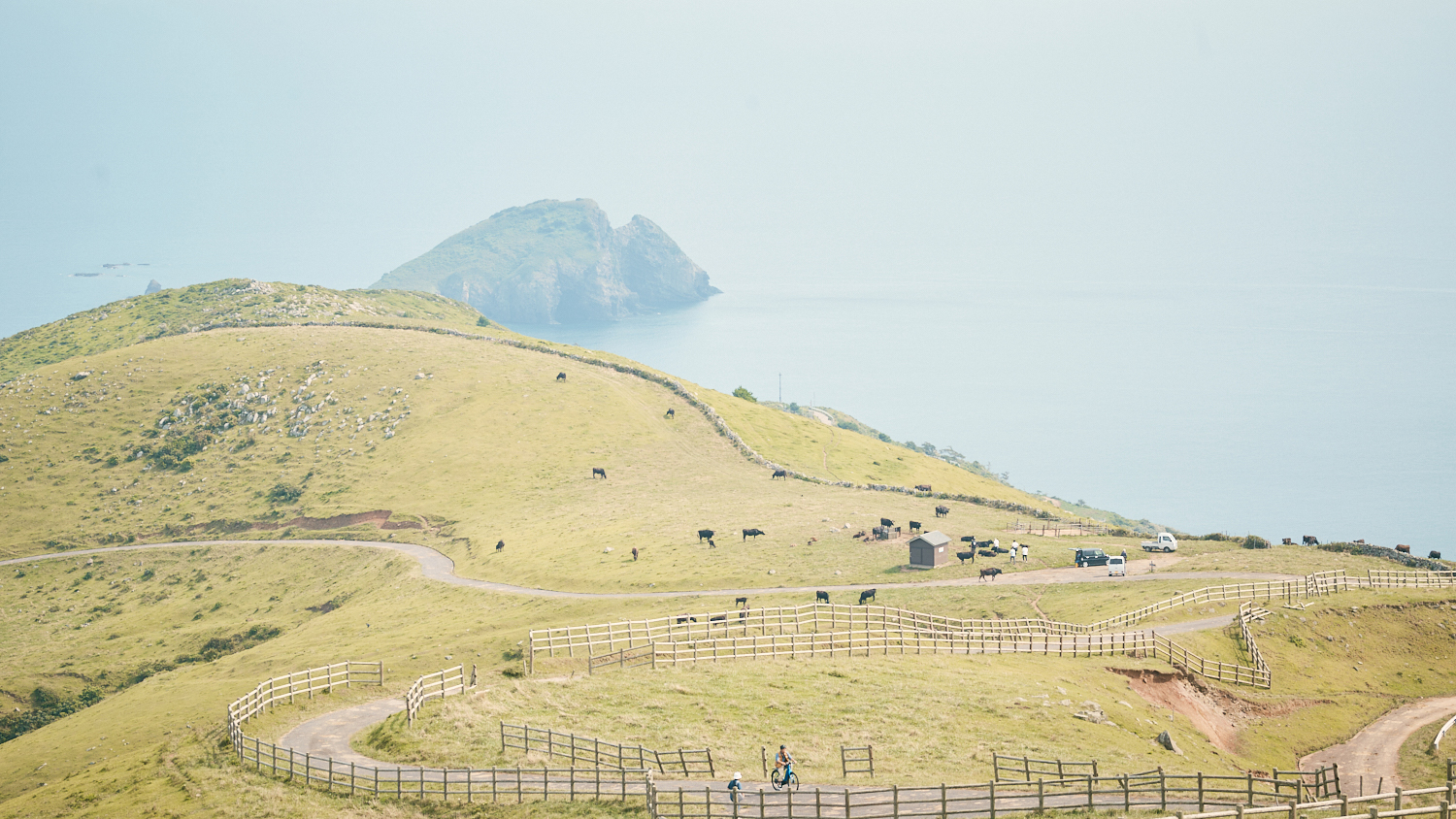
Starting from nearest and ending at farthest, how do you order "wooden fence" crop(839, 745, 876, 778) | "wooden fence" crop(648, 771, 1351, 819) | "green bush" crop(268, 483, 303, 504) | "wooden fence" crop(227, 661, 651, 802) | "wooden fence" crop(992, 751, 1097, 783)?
"wooden fence" crop(648, 771, 1351, 819), "wooden fence" crop(227, 661, 651, 802), "wooden fence" crop(992, 751, 1097, 783), "wooden fence" crop(839, 745, 876, 778), "green bush" crop(268, 483, 303, 504)

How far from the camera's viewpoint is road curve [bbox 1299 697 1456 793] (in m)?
42.8

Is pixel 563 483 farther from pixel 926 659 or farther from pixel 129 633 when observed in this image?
pixel 926 659

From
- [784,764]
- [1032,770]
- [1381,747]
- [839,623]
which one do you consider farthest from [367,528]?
[1381,747]

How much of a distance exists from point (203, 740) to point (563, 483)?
6211 cm

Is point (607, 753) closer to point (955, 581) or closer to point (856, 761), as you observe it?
point (856, 761)

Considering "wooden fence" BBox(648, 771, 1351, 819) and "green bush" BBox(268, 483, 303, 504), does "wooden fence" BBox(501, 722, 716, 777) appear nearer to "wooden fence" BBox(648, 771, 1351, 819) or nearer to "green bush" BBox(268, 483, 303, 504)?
"wooden fence" BBox(648, 771, 1351, 819)

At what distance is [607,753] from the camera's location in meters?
37.4

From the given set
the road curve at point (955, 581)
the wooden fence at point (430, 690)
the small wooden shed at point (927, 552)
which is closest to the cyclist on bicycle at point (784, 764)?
the wooden fence at point (430, 690)

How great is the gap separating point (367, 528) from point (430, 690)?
199 ft

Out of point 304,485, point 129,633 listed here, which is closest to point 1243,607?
point 129,633

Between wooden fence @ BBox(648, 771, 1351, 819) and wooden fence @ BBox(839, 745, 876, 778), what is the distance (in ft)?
5.54

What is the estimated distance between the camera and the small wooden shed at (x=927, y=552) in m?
73.7

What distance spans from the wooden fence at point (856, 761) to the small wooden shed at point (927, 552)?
3684cm

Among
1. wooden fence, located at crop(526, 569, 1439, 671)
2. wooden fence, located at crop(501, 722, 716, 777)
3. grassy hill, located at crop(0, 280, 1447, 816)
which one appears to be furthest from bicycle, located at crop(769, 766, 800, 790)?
wooden fence, located at crop(526, 569, 1439, 671)
